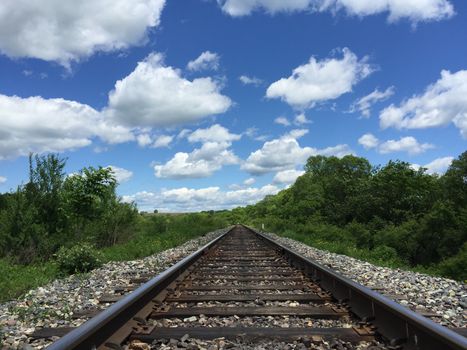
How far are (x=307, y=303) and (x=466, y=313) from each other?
5.34ft

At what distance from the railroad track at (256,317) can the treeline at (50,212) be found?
248 inches

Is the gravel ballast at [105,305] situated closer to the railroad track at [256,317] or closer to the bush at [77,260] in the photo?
the railroad track at [256,317]

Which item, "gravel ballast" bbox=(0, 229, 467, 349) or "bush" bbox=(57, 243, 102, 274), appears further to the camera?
"bush" bbox=(57, 243, 102, 274)

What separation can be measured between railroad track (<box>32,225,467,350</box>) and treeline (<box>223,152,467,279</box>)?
8.23 m

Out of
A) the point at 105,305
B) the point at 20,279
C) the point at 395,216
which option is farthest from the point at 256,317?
the point at 395,216

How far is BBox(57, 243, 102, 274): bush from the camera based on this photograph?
8.25 meters

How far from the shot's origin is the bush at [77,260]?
8250mm

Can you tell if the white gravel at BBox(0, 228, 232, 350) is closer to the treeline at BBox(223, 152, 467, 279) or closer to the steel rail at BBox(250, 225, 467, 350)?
the steel rail at BBox(250, 225, 467, 350)

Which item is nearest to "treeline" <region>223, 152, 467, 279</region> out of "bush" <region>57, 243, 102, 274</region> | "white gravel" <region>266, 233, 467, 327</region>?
"white gravel" <region>266, 233, 467, 327</region>

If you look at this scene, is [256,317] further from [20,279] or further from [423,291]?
[20,279]

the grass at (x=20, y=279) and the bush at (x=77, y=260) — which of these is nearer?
the grass at (x=20, y=279)

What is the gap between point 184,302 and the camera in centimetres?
496

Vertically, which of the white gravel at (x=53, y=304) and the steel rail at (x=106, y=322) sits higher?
the steel rail at (x=106, y=322)

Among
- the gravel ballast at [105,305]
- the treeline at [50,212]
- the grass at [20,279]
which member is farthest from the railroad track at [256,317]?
the treeline at [50,212]
